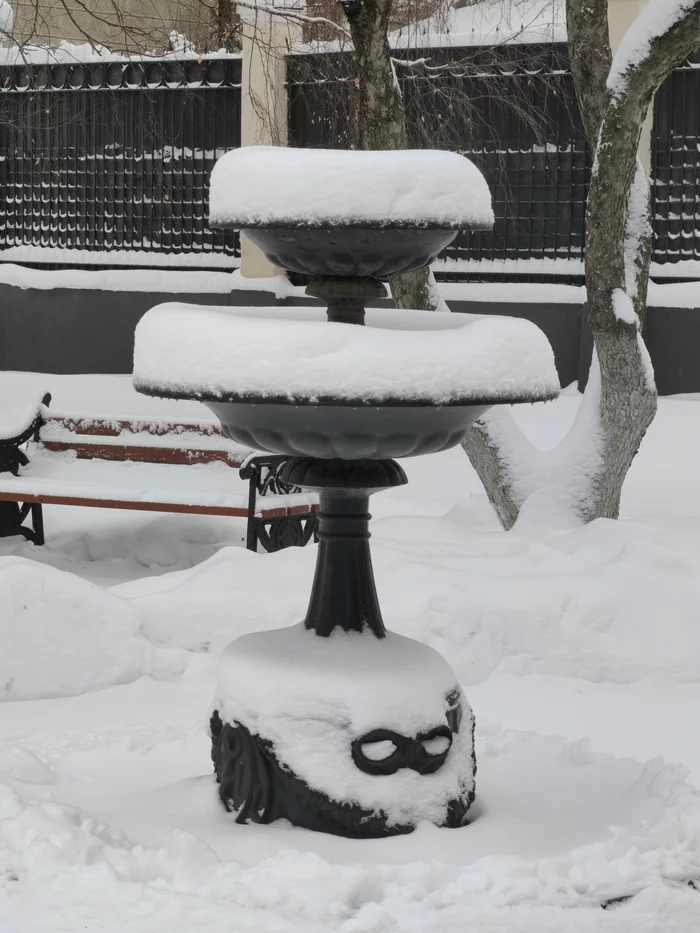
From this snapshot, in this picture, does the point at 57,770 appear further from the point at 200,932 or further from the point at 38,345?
the point at 38,345

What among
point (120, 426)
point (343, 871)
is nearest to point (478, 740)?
point (343, 871)

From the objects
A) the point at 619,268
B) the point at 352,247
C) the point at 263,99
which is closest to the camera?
the point at 352,247

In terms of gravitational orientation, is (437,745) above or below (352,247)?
below

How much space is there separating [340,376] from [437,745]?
39.1 inches

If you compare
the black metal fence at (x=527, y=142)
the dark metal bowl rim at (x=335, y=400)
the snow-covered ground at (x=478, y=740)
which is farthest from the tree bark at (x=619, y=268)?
the black metal fence at (x=527, y=142)

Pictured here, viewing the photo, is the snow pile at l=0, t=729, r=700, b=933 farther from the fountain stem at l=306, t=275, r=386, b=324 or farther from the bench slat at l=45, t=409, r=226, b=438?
the bench slat at l=45, t=409, r=226, b=438

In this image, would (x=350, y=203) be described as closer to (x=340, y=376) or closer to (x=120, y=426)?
(x=340, y=376)

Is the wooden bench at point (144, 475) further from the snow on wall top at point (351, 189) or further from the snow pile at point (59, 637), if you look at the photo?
the snow on wall top at point (351, 189)

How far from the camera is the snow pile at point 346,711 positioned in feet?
9.47

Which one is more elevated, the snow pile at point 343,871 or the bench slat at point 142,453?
the bench slat at point 142,453

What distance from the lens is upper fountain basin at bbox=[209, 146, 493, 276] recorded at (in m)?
2.69

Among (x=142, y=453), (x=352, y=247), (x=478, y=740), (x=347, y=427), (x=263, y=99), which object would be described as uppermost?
(x=263, y=99)

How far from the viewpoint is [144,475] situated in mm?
7027

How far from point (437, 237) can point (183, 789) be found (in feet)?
5.15
